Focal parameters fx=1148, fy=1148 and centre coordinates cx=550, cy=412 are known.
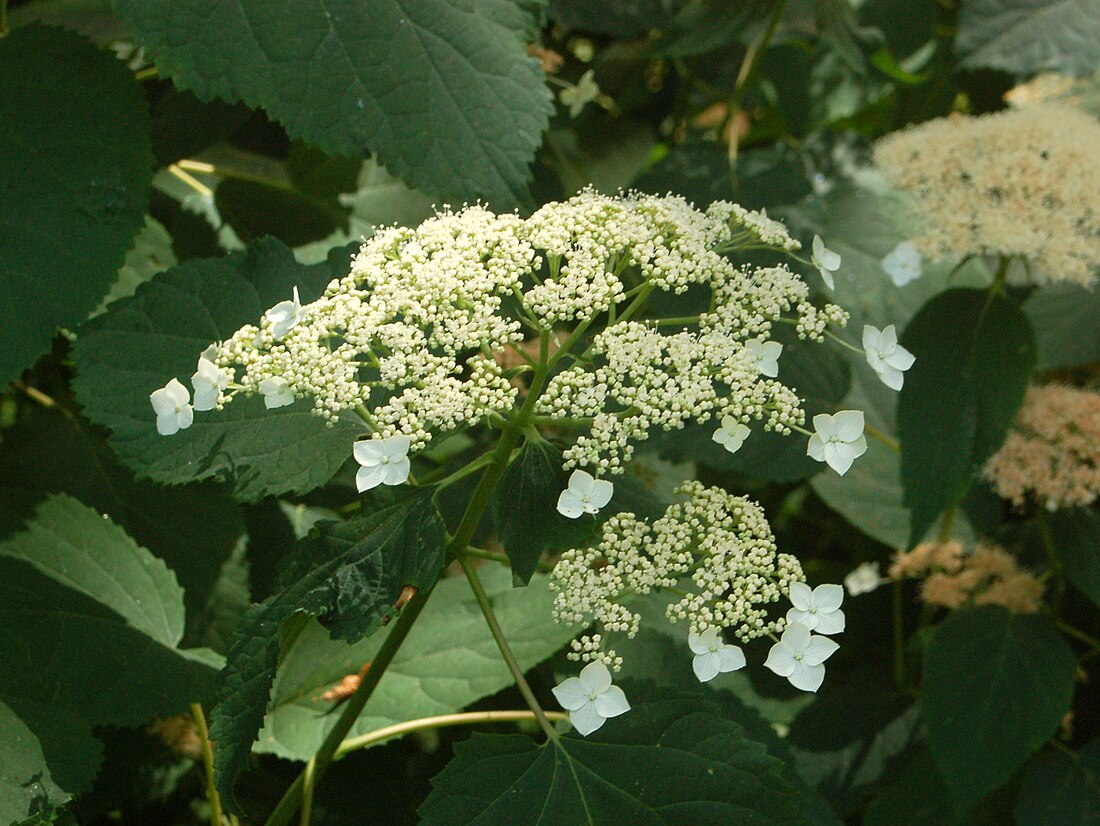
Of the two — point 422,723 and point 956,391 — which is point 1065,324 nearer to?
point 956,391

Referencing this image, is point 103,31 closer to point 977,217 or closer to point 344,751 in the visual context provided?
point 344,751

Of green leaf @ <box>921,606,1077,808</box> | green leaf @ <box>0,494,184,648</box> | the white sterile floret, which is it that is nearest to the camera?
the white sterile floret

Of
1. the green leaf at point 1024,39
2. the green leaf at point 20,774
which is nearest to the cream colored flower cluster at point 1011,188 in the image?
the green leaf at point 1024,39

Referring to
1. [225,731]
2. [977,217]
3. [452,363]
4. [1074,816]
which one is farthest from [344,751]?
[977,217]

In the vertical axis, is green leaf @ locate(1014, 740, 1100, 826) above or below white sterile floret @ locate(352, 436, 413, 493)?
below

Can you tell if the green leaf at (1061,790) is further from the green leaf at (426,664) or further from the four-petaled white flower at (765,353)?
the four-petaled white flower at (765,353)

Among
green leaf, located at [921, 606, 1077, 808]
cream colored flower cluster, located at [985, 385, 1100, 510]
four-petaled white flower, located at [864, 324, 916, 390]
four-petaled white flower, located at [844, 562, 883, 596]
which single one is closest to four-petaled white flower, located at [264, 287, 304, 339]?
four-petaled white flower, located at [864, 324, 916, 390]

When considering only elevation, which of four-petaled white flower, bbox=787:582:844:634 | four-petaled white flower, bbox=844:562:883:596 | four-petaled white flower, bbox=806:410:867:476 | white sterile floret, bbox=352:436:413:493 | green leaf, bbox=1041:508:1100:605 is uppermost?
white sterile floret, bbox=352:436:413:493

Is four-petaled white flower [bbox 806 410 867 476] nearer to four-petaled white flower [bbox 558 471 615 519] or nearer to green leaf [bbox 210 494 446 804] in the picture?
four-petaled white flower [bbox 558 471 615 519]
